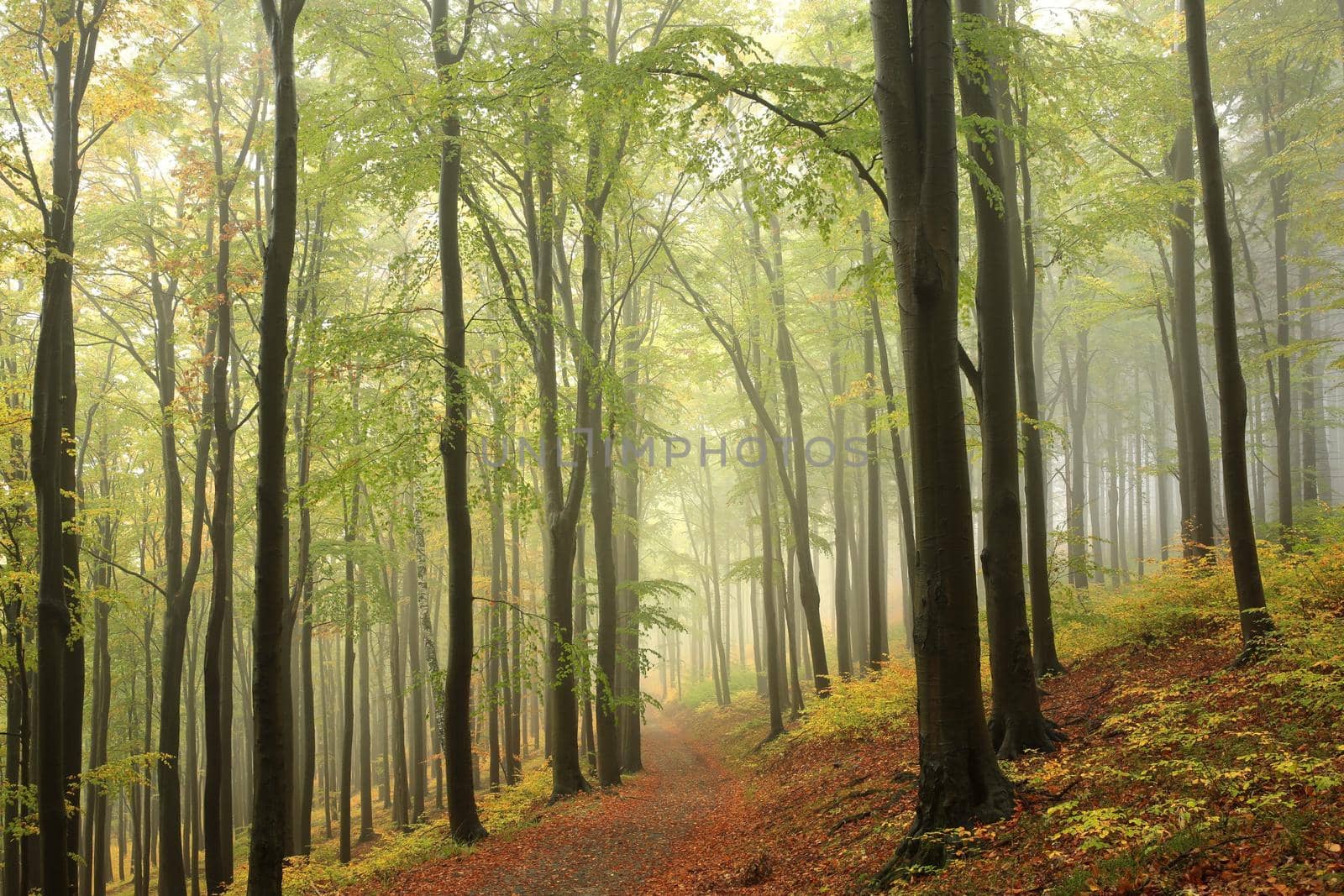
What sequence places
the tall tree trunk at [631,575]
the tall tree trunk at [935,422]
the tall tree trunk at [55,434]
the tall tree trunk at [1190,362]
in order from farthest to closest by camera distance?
the tall tree trunk at [631,575]
the tall tree trunk at [1190,362]
the tall tree trunk at [55,434]
the tall tree trunk at [935,422]

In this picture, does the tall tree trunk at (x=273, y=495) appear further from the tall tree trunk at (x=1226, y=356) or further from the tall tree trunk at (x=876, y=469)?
the tall tree trunk at (x=876, y=469)

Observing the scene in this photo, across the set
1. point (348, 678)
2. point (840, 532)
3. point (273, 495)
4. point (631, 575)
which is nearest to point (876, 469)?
point (840, 532)

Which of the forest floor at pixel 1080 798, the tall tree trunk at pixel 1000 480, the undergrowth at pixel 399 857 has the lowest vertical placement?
the undergrowth at pixel 399 857

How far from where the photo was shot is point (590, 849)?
10.1 metres

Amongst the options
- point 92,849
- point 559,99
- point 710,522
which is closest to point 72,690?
point 559,99

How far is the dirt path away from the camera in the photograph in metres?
8.66

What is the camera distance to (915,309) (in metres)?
5.98

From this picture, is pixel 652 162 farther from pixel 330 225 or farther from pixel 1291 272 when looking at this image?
pixel 1291 272

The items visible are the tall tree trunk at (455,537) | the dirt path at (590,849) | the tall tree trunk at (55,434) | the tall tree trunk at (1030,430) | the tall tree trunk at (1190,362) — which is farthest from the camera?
the tall tree trunk at (1190,362)

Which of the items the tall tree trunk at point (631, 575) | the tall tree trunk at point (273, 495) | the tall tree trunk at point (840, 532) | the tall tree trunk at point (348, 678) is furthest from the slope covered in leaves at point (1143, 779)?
the tall tree trunk at point (348, 678)

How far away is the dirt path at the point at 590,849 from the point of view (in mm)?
8664

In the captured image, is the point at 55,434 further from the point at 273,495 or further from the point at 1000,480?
the point at 1000,480

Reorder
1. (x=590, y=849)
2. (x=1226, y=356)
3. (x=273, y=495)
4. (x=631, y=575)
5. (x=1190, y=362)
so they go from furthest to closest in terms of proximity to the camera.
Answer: (x=631, y=575) → (x=1190, y=362) → (x=590, y=849) → (x=1226, y=356) → (x=273, y=495)

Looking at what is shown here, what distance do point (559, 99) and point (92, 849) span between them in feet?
76.8
